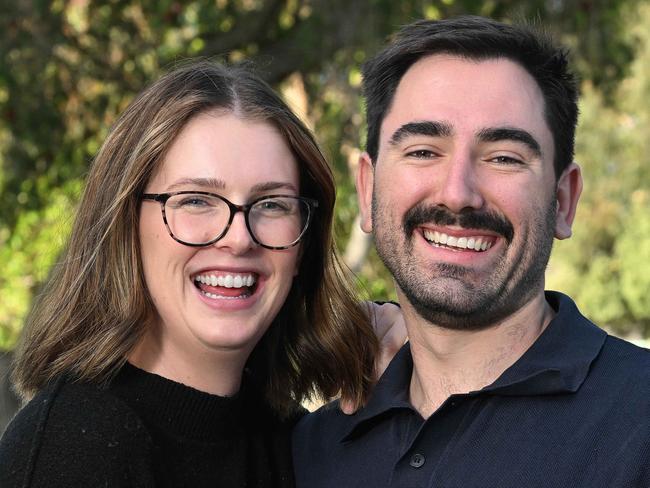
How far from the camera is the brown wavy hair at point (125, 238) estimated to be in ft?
8.80

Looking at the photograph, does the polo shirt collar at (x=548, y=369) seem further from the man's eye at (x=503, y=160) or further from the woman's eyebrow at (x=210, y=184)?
the woman's eyebrow at (x=210, y=184)

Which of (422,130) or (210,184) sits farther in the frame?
(422,130)

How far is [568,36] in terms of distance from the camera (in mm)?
6965

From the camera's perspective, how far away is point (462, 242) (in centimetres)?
268

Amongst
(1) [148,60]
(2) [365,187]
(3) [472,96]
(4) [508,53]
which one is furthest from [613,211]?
(3) [472,96]

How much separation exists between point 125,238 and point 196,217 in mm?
242

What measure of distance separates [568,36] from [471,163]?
4.65m

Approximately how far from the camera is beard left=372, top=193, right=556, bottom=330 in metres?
2.68

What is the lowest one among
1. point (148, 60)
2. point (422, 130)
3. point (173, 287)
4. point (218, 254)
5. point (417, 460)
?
point (417, 460)

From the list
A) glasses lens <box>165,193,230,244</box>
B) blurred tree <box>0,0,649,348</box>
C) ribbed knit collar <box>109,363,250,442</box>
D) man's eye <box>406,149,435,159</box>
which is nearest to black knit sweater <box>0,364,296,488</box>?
ribbed knit collar <box>109,363,250,442</box>

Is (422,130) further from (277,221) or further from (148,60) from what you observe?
(148,60)

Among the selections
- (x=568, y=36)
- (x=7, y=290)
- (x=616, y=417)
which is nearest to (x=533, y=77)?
(x=616, y=417)

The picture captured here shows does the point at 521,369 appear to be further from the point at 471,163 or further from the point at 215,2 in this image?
the point at 215,2

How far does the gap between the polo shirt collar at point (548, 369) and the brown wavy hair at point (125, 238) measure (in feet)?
0.45
